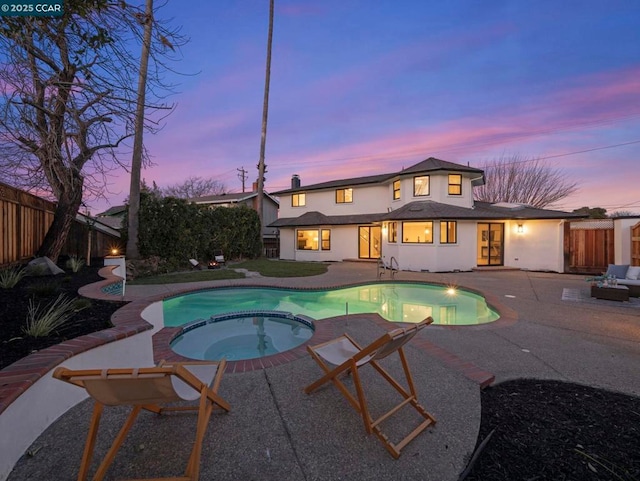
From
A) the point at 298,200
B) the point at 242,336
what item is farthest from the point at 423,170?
the point at 242,336

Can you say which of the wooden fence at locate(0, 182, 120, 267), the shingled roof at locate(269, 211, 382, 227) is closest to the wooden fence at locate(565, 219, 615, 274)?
the shingled roof at locate(269, 211, 382, 227)

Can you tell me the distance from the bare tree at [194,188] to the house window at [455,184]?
121 ft

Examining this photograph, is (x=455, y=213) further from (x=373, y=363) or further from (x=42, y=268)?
(x=42, y=268)

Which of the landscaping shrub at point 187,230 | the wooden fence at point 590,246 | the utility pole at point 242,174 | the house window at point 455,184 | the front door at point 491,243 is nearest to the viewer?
the landscaping shrub at point 187,230

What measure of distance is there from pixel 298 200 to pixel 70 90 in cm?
1870

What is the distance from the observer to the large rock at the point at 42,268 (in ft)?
23.5

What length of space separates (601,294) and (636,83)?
10.4m

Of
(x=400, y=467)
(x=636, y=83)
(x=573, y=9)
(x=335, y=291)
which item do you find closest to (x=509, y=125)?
(x=636, y=83)

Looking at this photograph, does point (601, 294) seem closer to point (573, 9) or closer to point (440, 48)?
point (573, 9)

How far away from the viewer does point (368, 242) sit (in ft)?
63.7

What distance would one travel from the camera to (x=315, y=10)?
1000cm

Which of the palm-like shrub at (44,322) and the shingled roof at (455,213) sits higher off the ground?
the shingled roof at (455,213)

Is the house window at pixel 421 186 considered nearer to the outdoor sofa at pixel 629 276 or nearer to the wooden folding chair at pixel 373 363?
the outdoor sofa at pixel 629 276

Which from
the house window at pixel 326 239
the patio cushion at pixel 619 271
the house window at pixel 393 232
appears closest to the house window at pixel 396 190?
the house window at pixel 393 232
